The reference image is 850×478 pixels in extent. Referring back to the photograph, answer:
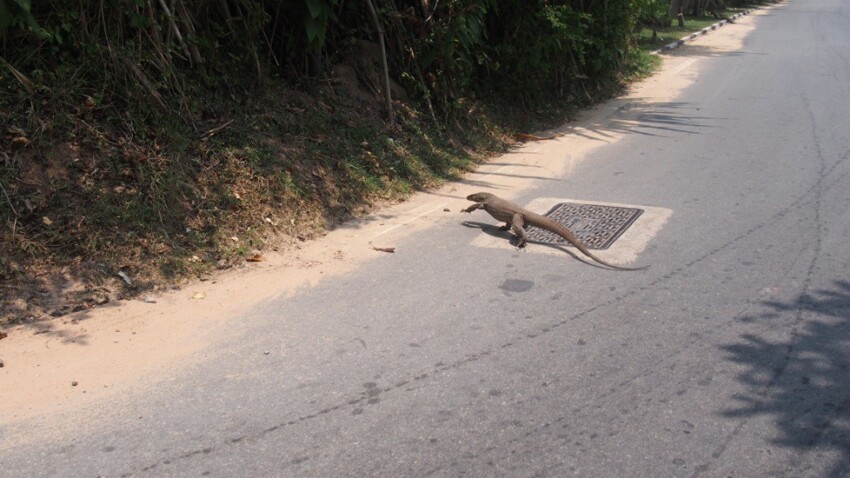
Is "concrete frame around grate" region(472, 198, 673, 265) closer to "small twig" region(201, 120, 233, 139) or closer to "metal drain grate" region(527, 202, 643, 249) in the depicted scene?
"metal drain grate" region(527, 202, 643, 249)

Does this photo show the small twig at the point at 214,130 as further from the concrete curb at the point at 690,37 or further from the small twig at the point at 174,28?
the concrete curb at the point at 690,37

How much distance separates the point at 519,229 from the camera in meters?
6.62

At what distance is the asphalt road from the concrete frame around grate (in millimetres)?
111

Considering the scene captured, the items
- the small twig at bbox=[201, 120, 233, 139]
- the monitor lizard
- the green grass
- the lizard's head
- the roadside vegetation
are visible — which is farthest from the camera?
the green grass

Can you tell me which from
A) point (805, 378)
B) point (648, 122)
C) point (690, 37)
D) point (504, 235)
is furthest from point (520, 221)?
point (690, 37)

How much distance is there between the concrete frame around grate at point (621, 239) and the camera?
6.29 meters

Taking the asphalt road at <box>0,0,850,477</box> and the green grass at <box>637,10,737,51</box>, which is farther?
the green grass at <box>637,10,737,51</box>

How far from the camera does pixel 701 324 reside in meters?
4.93

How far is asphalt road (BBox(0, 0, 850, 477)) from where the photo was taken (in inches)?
142

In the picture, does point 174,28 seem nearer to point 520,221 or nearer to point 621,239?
point 520,221

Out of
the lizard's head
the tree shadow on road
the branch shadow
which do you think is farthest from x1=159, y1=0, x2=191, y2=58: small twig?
the branch shadow

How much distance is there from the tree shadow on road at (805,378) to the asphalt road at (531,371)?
0.04 feet

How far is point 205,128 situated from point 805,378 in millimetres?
5804

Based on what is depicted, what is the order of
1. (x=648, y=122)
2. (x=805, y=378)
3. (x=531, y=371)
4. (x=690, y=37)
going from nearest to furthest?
(x=805, y=378), (x=531, y=371), (x=648, y=122), (x=690, y=37)
